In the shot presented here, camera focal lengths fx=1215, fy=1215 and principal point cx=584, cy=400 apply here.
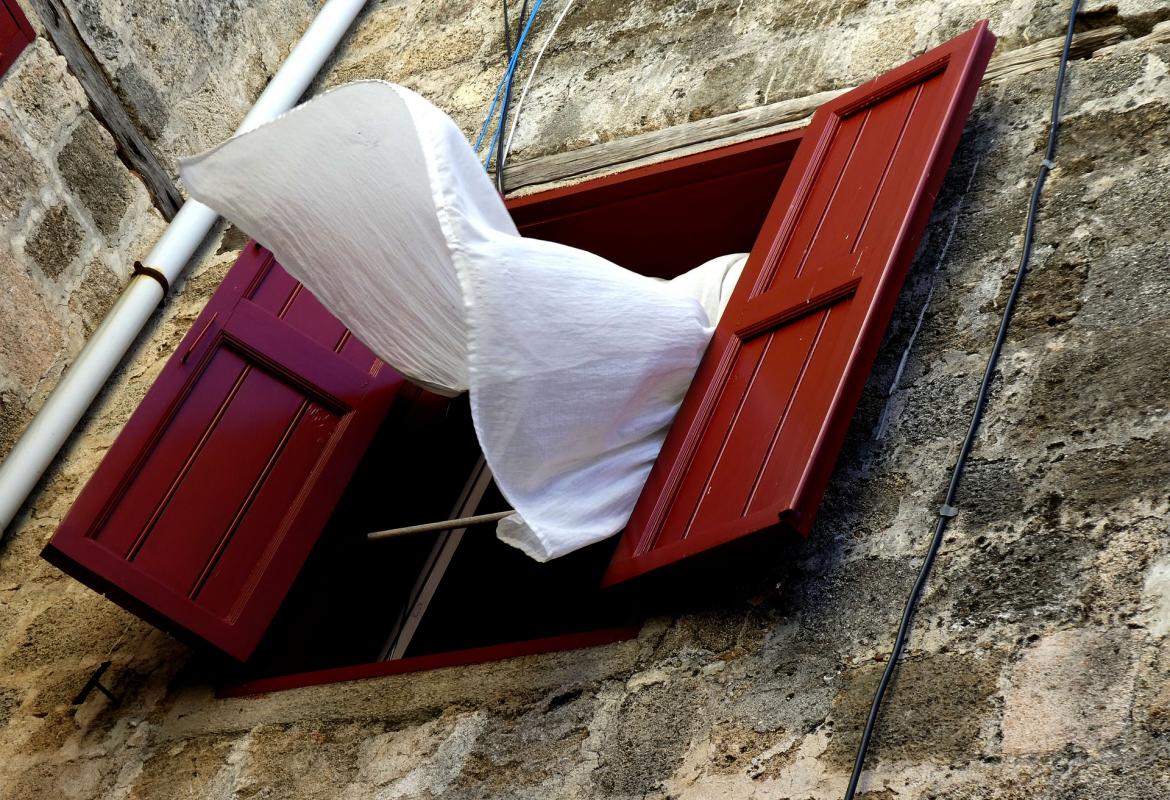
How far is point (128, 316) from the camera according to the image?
394 centimetres

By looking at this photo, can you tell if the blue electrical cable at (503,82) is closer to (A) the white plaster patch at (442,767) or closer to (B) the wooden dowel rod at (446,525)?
(B) the wooden dowel rod at (446,525)

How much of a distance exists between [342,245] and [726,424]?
962mm

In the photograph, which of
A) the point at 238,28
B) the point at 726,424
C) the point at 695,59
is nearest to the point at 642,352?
the point at 726,424

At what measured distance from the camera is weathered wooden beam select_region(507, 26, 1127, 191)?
2.89m

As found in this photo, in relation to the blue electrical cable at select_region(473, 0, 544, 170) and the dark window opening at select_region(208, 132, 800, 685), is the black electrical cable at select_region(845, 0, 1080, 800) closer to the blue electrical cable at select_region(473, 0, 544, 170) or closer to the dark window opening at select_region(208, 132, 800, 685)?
the dark window opening at select_region(208, 132, 800, 685)

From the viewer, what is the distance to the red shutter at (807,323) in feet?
7.55

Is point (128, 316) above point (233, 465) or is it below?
above

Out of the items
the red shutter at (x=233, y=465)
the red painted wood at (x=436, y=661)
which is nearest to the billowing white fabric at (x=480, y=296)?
the red painted wood at (x=436, y=661)

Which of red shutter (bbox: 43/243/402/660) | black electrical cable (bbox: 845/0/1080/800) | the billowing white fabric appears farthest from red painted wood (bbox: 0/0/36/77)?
black electrical cable (bbox: 845/0/1080/800)

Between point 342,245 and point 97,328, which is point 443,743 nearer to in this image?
point 342,245

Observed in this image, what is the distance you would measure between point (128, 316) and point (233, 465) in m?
1.14

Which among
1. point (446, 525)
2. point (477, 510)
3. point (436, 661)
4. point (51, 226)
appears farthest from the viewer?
point (51, 226)

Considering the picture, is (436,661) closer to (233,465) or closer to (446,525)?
(446,525)

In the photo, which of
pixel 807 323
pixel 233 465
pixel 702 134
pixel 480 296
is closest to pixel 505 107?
pixel 702 134
